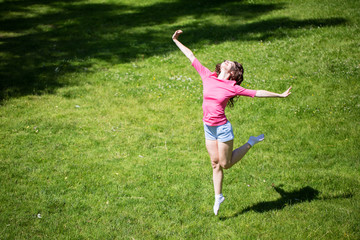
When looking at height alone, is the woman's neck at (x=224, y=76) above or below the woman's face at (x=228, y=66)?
below

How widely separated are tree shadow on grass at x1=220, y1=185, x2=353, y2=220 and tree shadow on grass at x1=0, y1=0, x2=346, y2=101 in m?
8.58

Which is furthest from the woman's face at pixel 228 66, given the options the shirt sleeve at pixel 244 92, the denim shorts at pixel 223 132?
the denim shorts at pixel 223 132

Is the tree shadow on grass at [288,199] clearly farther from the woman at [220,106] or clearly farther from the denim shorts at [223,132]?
the denim shorts at [223,132]

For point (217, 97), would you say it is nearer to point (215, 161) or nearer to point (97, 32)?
point (215, 161)

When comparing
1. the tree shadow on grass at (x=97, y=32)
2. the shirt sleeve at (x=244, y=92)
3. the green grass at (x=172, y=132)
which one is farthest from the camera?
the tree shadow on grass at (x=97, y=32)

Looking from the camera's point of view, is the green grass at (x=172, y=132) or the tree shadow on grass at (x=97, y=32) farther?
the tree shadow on grass at (x=97, y=32)

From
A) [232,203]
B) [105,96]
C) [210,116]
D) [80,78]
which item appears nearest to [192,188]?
[232,203]

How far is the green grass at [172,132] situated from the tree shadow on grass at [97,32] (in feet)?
0.37

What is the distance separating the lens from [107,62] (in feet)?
45.8

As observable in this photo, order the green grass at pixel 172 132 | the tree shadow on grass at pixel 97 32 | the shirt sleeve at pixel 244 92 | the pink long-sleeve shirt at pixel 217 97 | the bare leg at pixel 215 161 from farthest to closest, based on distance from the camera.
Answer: the tree shadow on grass at pixel 97 32 → the green grass at pixel 172 132 → the bare leg at pixel 215 161 → the pink long-sleeve shirt at pixel 217 97 → the shirt sleeve at pixel 244 92

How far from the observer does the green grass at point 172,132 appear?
5.74 metres

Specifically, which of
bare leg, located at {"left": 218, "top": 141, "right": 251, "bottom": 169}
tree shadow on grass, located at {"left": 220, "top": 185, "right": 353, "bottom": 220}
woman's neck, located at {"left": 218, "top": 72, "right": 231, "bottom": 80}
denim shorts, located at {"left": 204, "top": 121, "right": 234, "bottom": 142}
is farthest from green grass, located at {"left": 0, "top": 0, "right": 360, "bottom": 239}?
woman's neck, located at {"left": 218, "top": 72, "right": 231, "bottom": 80}

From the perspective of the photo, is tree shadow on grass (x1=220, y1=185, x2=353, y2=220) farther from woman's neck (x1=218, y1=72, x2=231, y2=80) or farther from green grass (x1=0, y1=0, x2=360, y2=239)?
woman's neck (x1=218, y1=72, x2=231, y2=80)

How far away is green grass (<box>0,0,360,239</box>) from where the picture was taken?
574 cm
